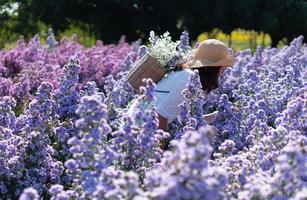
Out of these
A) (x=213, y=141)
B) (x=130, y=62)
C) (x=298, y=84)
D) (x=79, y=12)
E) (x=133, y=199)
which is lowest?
(x=133, y=199)

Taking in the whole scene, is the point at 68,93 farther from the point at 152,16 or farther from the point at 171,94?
the point at 152,16

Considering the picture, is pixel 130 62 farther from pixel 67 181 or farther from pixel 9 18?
pixel 9 18

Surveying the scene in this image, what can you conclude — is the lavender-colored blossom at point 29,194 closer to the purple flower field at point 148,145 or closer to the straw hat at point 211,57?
the purple flower field at point 148,145

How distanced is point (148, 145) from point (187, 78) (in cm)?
161

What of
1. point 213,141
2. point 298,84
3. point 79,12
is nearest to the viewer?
point 213,141

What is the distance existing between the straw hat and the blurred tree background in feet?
37.5

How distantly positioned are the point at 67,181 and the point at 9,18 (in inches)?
584

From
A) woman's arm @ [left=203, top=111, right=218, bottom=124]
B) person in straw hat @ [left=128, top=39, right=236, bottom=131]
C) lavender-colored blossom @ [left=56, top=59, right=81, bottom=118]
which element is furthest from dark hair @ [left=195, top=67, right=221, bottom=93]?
lavender-colored blossom @ [left=56, top=59, right=81, bottom=118]

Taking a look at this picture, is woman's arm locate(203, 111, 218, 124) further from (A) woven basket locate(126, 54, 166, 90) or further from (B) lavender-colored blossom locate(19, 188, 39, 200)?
(B) lavender-colored blossom locate(19, 188, 39, 200)

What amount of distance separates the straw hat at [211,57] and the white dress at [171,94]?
27 centimetres

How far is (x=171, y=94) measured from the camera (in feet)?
16.2

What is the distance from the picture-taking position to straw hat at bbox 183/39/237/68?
5.22m

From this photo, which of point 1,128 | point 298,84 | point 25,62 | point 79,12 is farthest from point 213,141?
point 79,12

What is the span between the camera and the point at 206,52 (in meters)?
5.26
